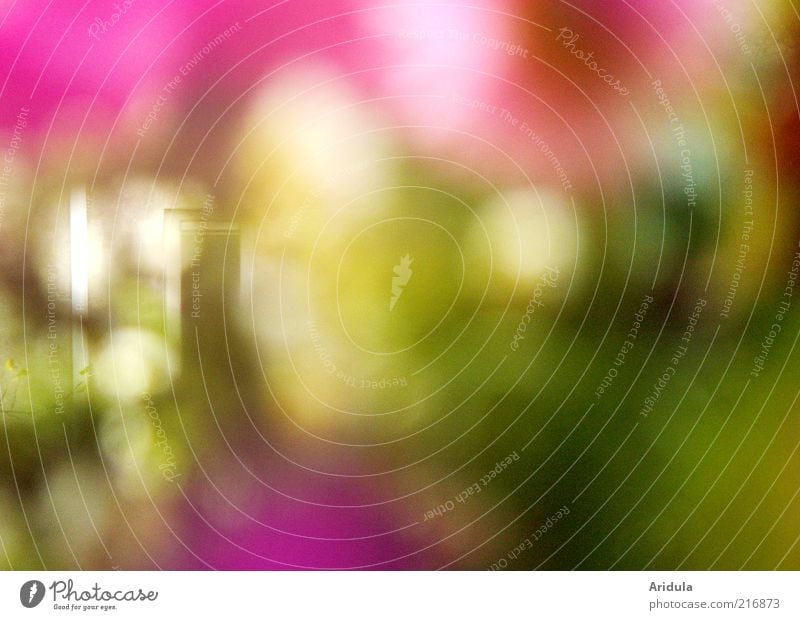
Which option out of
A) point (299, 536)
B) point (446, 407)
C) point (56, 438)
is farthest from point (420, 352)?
point (56, 438)

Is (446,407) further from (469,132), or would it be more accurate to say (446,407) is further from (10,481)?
(10,481)

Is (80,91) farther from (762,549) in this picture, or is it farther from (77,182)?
(762,549)
